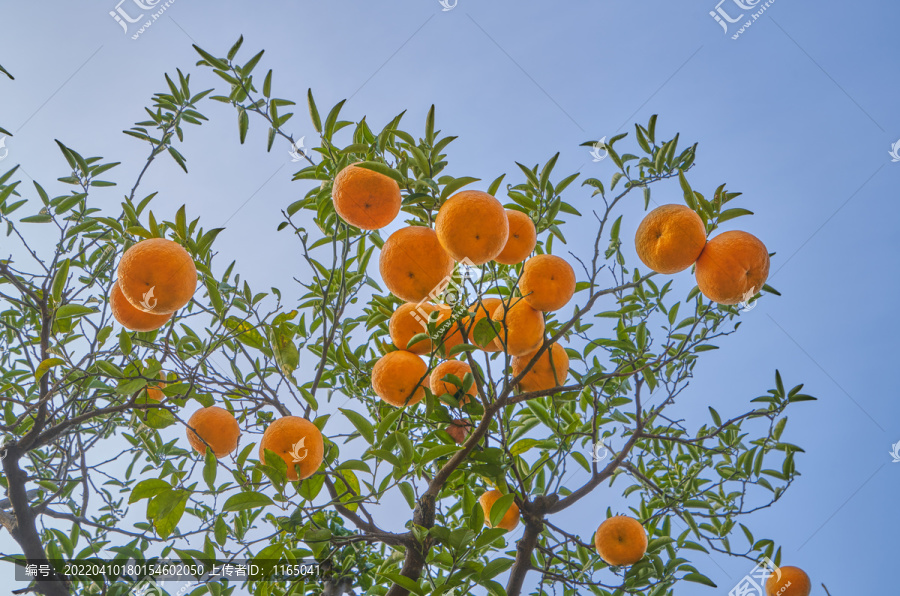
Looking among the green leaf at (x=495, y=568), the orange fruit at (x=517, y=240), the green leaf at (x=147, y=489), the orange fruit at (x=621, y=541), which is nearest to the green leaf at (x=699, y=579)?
the orange fruit at (x=621, y=541)

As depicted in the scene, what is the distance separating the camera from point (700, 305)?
241cm

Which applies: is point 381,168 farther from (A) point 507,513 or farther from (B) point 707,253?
(A) point 507,513

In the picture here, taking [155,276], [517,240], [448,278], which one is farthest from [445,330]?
[155,276]

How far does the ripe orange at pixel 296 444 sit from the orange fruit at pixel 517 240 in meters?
0.78

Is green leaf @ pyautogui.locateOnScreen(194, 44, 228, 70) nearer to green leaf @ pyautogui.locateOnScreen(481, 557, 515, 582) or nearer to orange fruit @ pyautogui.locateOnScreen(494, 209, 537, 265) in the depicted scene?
orange fruit @ pyautogui.locateOnScreen(494, 209, 537, 265)

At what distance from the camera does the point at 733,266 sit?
5.65 feet

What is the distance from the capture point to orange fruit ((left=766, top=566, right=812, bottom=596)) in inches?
95.1

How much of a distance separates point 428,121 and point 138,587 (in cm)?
178

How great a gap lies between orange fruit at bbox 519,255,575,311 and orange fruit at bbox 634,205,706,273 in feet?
0.86

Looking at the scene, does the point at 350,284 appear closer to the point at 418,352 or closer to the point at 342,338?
the point at 342,338

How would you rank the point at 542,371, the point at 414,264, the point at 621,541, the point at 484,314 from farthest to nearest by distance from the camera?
1. the point at 621,541
2. the point at 542,371
3. the point at 484,314
4. the point at 414,264

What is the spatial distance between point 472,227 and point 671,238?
2.07 ft

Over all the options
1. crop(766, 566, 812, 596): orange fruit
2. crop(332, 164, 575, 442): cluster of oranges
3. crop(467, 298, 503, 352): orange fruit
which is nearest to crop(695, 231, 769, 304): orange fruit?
crop(332, 164, 575, 442): cluster of oranges

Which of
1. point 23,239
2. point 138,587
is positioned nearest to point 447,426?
point 138,587
